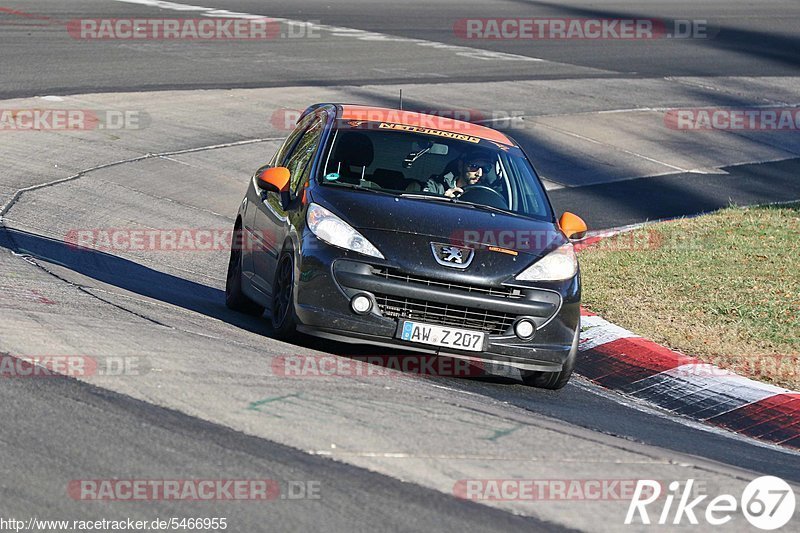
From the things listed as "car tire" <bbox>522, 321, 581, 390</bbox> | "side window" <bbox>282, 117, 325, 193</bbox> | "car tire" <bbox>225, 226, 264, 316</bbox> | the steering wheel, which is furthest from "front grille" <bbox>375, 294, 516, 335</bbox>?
"car tire" <bbox>225, 226, 264, 316</bbox>

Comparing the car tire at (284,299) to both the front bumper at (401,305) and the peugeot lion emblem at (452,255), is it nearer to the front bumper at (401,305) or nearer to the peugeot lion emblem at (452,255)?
the front bumper at (401,305)

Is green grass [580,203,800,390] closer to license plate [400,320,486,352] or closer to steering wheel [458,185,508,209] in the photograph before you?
steering wheel [458,185,508,209]

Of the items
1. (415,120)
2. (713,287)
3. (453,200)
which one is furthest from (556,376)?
(713,287)

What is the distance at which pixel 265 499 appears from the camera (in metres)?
5.07

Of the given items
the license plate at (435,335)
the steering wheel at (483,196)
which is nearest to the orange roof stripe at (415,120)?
the steering wheel at (483,196)

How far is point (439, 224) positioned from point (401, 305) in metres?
0.67

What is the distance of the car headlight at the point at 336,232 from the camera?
7738 mm

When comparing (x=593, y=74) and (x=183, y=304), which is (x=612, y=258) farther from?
(x=593, y=74)

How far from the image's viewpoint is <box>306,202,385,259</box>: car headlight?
774cm

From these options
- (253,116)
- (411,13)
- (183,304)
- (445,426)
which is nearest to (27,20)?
(253,116)

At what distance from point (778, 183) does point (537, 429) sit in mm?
13030

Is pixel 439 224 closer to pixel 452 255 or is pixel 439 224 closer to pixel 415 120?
pixel 452 255

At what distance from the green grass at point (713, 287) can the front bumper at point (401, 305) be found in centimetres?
206

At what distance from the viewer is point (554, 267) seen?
26.6 ft
